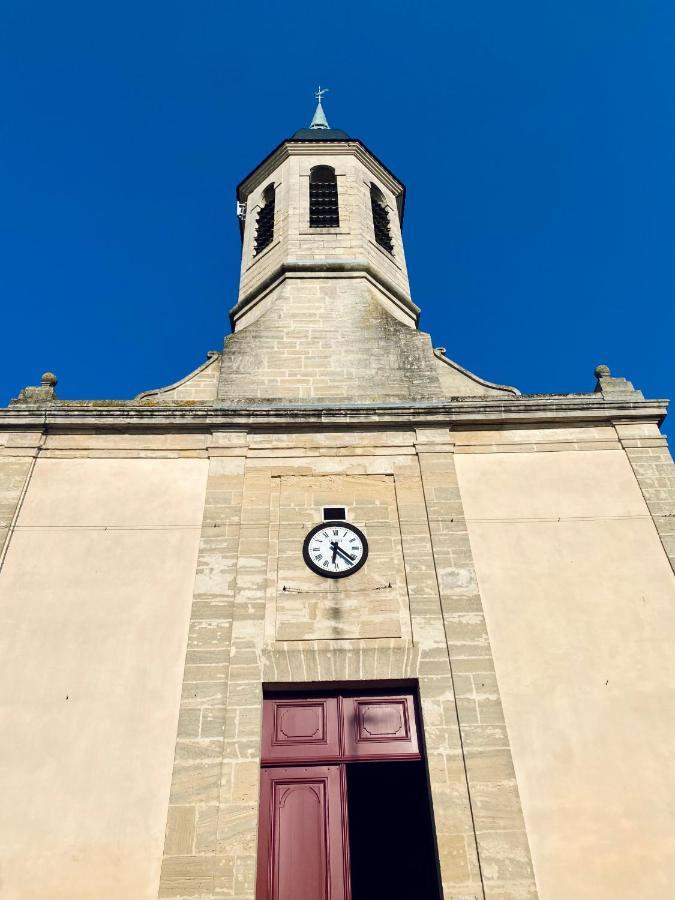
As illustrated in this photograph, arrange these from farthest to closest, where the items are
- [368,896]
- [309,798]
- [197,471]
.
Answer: [368,896] → [197,471] → [309,798]

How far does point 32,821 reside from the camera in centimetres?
573

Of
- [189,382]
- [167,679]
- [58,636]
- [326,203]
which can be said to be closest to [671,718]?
[167,679]

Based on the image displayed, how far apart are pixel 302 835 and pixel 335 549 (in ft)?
8.63

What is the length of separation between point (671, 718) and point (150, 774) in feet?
15.0

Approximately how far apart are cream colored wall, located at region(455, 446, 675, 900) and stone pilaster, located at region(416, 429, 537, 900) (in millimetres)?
118

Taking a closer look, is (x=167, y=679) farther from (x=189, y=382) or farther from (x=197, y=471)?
(x=189, y=382)

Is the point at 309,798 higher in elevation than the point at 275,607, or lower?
lower

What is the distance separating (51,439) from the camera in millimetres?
8344

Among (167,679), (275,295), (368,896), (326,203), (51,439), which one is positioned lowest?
(368,896)

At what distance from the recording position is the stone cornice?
8398mm

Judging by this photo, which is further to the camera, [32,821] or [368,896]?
[368,896]

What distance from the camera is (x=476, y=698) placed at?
20.9ft

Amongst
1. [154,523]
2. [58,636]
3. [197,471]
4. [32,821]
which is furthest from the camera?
[197,471]

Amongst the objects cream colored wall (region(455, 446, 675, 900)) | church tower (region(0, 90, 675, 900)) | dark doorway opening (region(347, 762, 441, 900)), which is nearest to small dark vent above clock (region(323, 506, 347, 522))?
church tower (region(0, 90, 675, 900))
